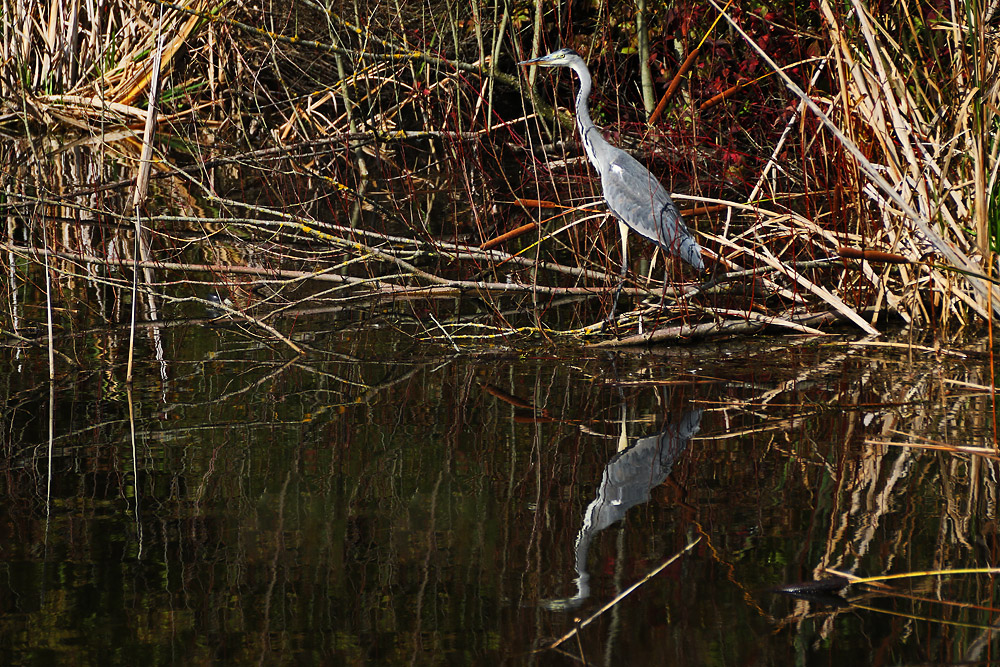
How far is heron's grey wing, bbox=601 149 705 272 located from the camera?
5051 millimetres

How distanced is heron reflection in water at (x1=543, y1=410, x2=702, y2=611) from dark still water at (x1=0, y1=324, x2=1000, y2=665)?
0.01 m

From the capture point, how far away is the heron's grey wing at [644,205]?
16.6 ft

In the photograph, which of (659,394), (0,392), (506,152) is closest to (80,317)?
(0,392)

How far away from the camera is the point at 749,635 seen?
7.22 feet

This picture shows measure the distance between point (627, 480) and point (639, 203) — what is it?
93.3 inches

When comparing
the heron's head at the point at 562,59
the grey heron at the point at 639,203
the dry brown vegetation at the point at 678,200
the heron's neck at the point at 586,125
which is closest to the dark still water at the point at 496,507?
the dry brown vegetation at the point at 678,200

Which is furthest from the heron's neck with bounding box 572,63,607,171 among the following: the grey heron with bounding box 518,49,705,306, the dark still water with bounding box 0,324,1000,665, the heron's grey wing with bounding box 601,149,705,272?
the dark still water with bounding box 0,324,1000,665

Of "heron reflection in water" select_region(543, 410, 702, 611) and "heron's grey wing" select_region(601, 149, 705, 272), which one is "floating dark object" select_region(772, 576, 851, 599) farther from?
"heron's grey wing" select_region(601, 149, 705, 272)

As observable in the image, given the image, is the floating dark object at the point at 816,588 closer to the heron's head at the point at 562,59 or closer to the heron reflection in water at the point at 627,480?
the heron reflection in water at the point at 627,480

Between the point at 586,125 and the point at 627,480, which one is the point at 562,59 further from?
the point at 627,480

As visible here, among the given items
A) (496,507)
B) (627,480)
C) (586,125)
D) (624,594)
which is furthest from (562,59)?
(624,594)

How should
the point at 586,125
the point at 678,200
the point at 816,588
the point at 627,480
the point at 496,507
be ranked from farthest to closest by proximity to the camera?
the point at 678,200 → the point at 586,125 → the point at 627,480 → the point at 496,507 → the point at 816,588

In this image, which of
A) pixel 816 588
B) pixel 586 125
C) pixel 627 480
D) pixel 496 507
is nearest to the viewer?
pixel 816 588

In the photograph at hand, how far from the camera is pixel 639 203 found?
17.2 ft
